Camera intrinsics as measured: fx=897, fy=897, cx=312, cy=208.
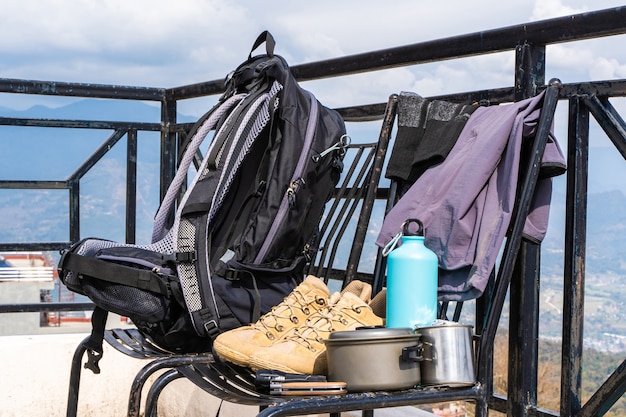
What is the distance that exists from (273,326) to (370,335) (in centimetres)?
26

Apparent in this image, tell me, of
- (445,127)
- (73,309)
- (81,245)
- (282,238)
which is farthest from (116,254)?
(73,309)

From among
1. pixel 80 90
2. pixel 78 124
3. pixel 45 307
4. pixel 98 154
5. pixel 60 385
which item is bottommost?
pixel 60 385

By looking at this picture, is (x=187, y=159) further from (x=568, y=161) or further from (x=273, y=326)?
(x=568, y=161)

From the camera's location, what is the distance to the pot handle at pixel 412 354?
1391 mm

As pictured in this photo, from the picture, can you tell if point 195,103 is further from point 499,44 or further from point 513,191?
point 513,191

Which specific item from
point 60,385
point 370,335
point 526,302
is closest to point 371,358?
point 370,335

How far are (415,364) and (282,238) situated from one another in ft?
1.85

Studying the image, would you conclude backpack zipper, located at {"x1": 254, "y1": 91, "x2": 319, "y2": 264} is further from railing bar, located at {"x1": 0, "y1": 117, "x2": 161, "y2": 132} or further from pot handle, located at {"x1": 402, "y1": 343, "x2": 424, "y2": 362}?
railing bar, located at {"x1": 0, "y1": 117, "x2": 161, "y2": 132}

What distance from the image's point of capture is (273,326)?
62.1 inches

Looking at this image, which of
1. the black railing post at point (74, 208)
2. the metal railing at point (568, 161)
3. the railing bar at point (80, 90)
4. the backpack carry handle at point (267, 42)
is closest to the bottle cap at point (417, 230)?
the metal railing at point (568, 161)

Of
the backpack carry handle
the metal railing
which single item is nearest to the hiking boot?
the metal railing

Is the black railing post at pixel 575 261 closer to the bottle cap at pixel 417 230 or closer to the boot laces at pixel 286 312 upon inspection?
the bottle cap at pixel 417 230

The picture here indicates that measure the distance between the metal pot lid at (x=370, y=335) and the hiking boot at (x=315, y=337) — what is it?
0.26 ft

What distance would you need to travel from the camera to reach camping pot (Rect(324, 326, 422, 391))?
4.49 ft
